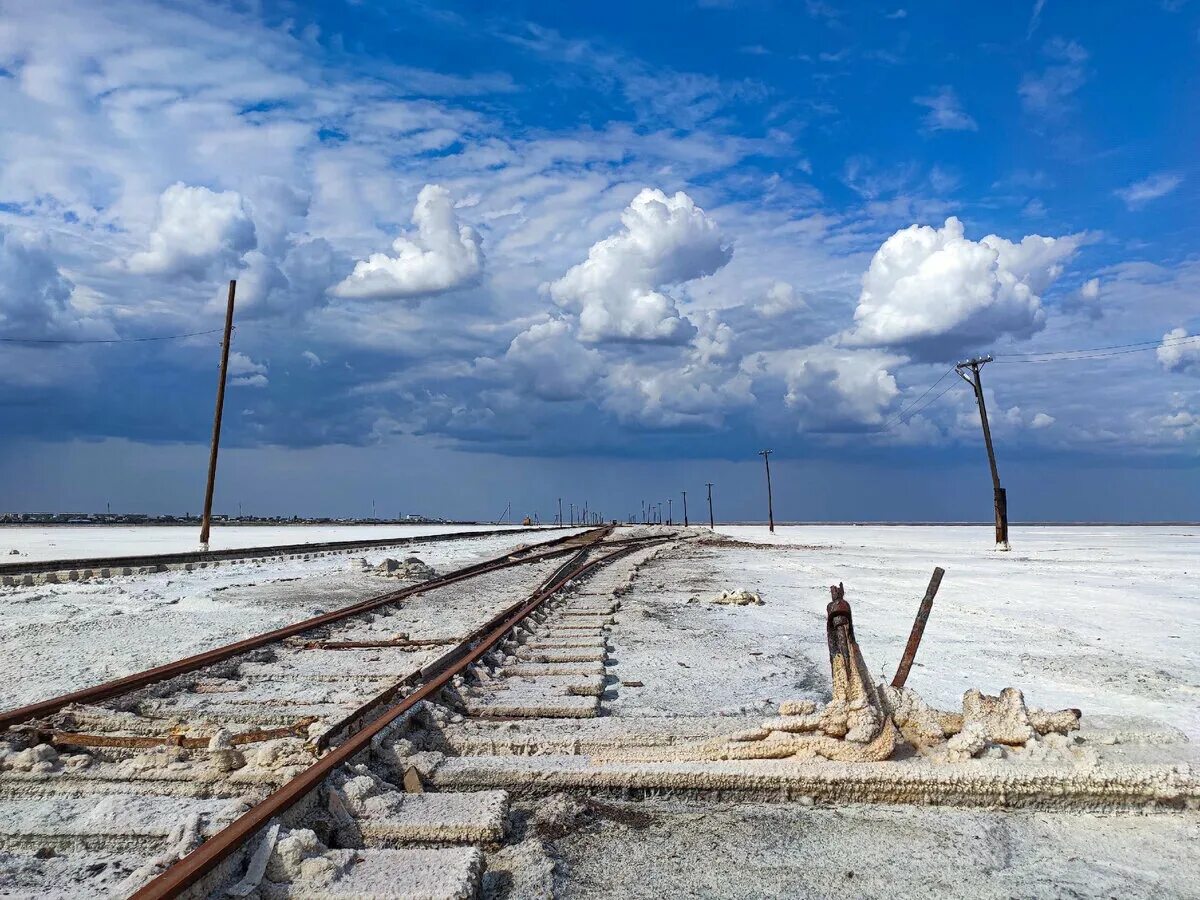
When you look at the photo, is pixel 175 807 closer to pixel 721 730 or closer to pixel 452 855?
pixel 452 855

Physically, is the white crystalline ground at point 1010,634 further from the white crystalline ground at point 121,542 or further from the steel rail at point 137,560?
the white crystalline ground at point 121,542

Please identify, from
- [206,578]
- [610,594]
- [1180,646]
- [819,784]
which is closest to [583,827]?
[819,784]

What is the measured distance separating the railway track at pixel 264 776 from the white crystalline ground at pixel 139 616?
3.85 ft

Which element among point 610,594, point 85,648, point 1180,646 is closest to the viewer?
point 85,648

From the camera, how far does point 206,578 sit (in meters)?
19.2

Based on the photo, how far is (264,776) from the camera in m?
4.48

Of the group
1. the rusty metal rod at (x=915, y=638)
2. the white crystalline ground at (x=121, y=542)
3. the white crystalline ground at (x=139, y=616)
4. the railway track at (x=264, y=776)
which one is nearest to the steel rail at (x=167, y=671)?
the railway track at (x=264, y=776)

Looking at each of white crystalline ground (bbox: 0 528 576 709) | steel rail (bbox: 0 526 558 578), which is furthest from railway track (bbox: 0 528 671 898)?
steel rail (bbox: 0 526 558 578)

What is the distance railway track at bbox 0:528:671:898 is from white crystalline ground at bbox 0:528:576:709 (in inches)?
46.1

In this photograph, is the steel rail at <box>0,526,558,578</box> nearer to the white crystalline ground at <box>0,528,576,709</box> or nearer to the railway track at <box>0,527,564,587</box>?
the railway track at <box>0,527,564,587</box>

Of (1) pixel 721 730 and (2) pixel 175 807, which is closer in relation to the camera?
(2) pixel 175 807

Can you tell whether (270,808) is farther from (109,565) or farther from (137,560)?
(137,560)

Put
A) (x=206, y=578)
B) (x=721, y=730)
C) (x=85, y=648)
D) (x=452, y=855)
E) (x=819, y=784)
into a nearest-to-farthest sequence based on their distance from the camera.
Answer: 1. (x=452, y=855)
2. (x=819, y=784)
3. (x=721, y=730)
4. (x=85, y=648)
5. (x=206, y=578)

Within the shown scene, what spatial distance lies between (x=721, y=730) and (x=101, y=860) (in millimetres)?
3303
